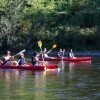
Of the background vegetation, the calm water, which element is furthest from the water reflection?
the background vegetation

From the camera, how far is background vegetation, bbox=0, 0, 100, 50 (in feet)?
257

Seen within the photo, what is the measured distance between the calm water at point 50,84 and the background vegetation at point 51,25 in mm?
31201

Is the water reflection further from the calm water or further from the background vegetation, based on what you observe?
the background vegetation

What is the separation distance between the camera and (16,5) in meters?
82.4

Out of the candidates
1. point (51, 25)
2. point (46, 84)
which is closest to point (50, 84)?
point (46, 84)

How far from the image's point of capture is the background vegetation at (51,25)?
257 feet

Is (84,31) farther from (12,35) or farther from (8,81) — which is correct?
(8,81)

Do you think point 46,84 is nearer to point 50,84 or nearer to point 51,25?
point 50,84

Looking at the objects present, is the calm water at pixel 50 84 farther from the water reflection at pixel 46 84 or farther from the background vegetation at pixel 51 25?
the background vegetation at pixel 51 25

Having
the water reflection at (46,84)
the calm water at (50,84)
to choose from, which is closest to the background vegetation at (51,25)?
the calm water at (50,84)

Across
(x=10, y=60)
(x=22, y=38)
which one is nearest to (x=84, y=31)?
(x=22, y=38)

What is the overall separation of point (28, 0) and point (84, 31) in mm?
13308

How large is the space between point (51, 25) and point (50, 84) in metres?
47.6

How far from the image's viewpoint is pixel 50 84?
117 feet
